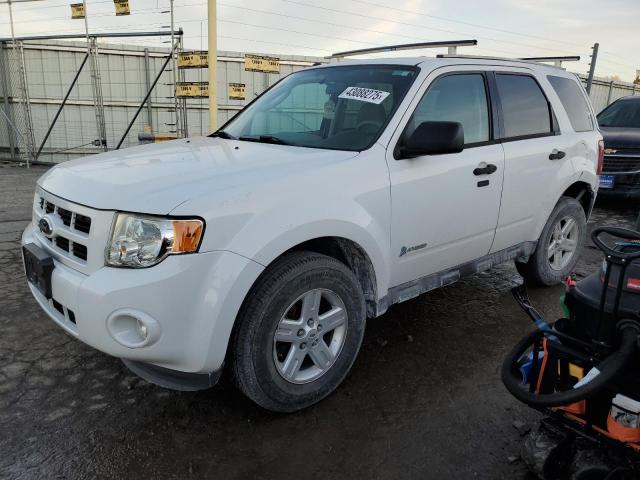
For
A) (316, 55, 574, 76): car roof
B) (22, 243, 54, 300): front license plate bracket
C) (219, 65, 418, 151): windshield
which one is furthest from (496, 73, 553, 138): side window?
(22, 243, 54, 300): front license plate bracket

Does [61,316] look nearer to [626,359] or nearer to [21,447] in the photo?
[21,447]

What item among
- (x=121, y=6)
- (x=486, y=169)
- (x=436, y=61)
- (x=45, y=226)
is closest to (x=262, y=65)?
(x=121, y=6)

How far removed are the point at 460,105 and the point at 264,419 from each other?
7.75 ft

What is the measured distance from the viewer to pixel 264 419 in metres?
2.63

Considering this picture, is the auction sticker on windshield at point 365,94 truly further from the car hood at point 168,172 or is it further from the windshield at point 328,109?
the car hood at point 168,172

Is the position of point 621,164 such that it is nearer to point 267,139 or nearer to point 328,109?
point 328,109

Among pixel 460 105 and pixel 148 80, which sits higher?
pixel 460 105

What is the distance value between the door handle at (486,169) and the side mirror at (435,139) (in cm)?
50

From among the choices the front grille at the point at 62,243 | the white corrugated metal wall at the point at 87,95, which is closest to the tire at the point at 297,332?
the front grille at the point at 62,243

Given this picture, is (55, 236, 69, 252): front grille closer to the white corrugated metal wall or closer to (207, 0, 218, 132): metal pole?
(207, 0, 218, 132): metal pole

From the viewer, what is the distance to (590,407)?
2.02 meters

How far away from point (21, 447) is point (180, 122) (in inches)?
398

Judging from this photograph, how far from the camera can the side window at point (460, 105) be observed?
3191mm

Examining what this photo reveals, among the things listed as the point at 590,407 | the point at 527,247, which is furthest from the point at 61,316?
the point at 527,247
